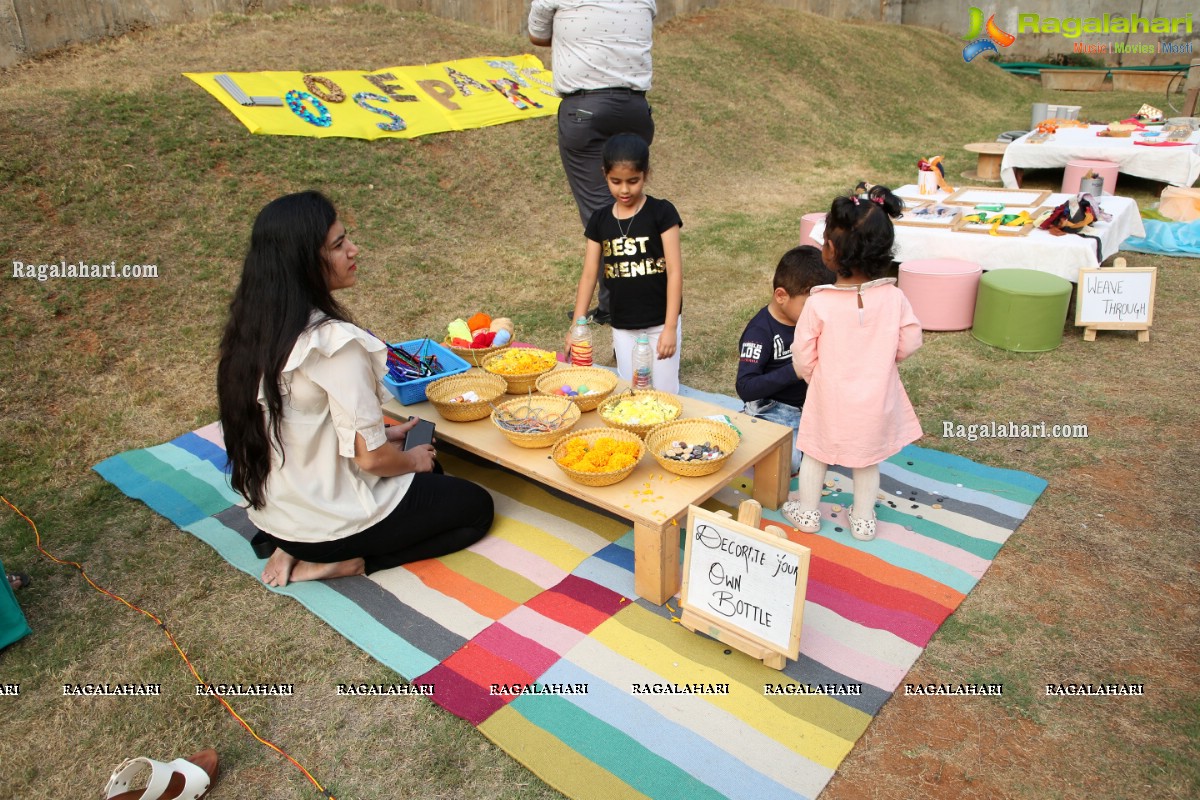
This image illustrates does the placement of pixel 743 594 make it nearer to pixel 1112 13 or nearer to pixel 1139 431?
pixel 1139 431

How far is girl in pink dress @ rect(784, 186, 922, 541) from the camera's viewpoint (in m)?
2.93

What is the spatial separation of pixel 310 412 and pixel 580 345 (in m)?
1.53

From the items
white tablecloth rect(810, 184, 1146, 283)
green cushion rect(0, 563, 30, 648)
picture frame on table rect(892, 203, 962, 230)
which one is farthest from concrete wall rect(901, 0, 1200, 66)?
green cushion rect(0, 563, 30, 648)

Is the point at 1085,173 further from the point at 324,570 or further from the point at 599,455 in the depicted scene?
the point at 324,570

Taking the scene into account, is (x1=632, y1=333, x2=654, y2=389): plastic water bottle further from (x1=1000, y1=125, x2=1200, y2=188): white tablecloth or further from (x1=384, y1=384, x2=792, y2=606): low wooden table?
(x1=1000, y1=125, x2=1200, y2=188): white tablecloth

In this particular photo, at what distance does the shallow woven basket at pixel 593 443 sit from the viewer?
2992 millimetres

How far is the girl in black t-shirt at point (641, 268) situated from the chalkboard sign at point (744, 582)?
1460 millimetres

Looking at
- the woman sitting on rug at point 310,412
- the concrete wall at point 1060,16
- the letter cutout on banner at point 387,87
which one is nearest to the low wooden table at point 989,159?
the letter cutout on banner at point 387,87

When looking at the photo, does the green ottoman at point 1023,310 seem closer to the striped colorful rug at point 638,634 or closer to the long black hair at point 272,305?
the striped colorful rug at point 638,634

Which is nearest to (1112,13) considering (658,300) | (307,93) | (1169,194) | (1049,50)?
(1049,50)

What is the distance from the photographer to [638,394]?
364 cm

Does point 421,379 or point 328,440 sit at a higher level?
point 328,440

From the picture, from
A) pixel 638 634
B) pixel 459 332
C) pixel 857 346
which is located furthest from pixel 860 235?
pixel 459 332

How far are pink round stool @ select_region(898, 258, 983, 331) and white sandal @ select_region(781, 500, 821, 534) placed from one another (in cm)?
270
